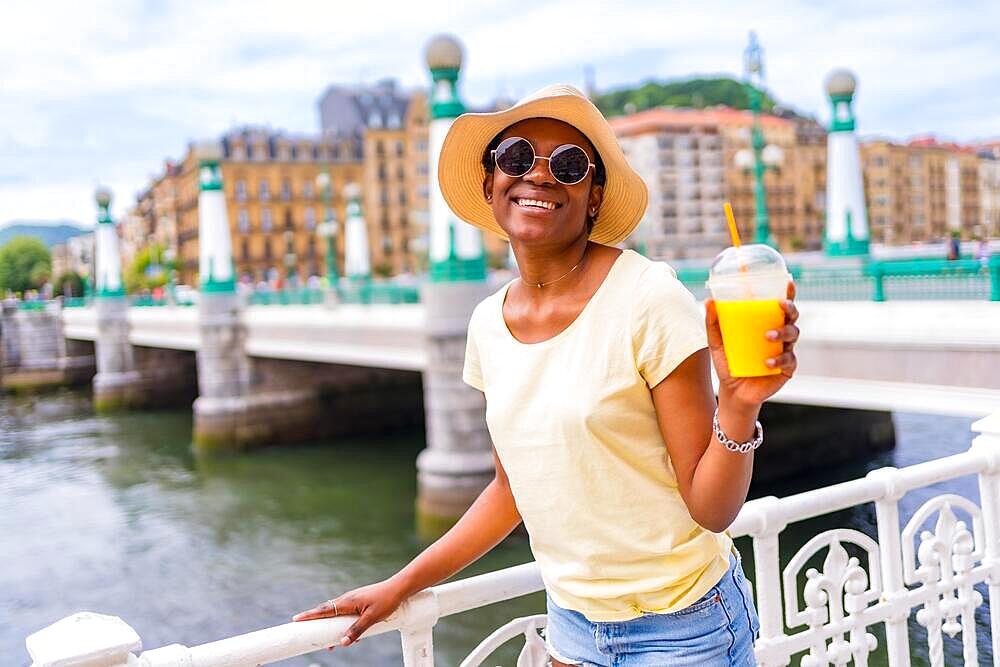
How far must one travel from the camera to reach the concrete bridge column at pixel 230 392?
81.9 ft

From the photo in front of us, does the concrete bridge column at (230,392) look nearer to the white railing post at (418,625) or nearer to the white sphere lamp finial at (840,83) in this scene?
the white sphere lamp finial at (840,83)

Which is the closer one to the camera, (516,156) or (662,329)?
(662,329)

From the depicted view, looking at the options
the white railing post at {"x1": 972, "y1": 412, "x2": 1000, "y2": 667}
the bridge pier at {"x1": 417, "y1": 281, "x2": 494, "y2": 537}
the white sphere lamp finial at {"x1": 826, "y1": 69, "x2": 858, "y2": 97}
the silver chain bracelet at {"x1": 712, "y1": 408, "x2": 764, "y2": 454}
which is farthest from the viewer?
the bridge pier at {"x1": 417, "y1": 281, "x2": 494, "y2": 537}

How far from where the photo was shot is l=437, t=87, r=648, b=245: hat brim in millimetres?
1984

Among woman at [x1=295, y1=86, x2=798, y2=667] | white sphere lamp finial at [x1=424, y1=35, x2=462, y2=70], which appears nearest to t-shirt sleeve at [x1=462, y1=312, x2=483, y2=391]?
woman at [x1=295, y1=86, x2=798, y2=667]

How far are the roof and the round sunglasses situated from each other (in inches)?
3323

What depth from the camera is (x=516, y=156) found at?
6.64ft

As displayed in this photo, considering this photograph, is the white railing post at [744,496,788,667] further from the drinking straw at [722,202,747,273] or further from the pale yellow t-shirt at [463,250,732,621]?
the drinking straw at [722,202,747,273]

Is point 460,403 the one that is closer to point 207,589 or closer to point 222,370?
point 207,589

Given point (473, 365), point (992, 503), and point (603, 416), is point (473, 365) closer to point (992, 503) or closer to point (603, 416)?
point (603, 416)

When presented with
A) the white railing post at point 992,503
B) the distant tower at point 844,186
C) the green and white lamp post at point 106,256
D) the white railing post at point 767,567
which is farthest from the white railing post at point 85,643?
the green and white lamp post at point 106,256

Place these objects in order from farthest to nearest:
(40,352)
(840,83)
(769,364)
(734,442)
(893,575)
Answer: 1. (40,352)
2. (840,83)
3. (893,575)
4. (734,442)
5. (769,364)

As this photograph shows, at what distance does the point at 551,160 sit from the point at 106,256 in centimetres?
4093

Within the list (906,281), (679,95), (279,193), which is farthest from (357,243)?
(679,95)
